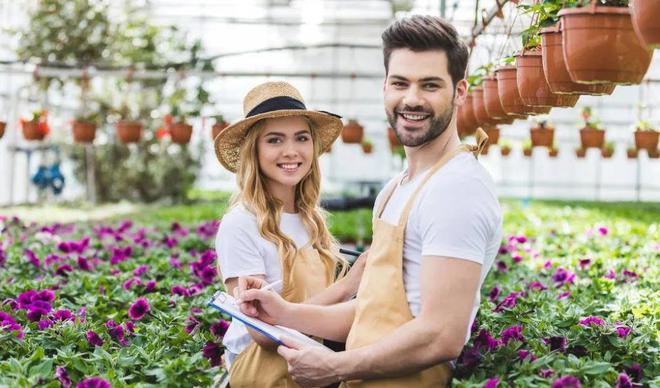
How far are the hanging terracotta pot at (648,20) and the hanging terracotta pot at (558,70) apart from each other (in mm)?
621

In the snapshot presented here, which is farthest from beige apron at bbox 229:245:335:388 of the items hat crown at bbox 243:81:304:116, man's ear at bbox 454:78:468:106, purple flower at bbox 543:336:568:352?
man's ear at bbox 454:78:468:106

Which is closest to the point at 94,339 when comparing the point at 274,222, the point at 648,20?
the point at 274,222

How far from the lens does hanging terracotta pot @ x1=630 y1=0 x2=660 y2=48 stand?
5.10ft

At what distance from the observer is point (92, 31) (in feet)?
45.8

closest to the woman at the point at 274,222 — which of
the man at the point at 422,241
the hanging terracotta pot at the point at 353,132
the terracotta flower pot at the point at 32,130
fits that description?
the man at the point at 422,241

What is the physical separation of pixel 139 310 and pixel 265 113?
0.84 m

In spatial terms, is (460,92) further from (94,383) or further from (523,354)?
(94,383)

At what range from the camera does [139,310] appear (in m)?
2.89

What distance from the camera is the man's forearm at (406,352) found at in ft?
5.74

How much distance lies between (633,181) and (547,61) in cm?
2211

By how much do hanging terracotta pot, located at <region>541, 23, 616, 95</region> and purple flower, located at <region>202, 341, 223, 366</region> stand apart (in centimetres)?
121

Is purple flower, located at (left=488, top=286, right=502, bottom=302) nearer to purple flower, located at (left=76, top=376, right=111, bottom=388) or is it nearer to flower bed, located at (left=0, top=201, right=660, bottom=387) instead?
flower bed, located at (left=0, top=201, right=660, bottom=387)

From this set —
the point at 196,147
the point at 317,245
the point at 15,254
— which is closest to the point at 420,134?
the point at 317,245

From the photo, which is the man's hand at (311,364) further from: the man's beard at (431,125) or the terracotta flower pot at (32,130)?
the terracotta flower pot at (32,130)
